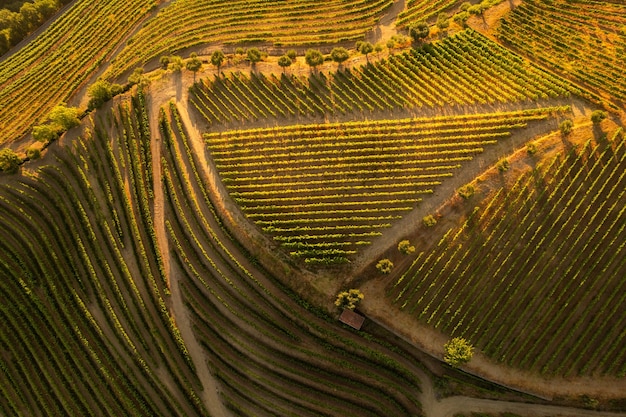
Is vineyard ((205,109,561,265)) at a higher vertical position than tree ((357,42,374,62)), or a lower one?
lower

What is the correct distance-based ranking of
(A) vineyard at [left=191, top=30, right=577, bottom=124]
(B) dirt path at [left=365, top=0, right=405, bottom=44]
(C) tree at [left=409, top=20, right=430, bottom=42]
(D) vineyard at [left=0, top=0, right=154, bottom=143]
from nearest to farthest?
(A) vineyard at [left=191, top=30, right=577, bottom=124] < (C) tree at [left=409, top=20, right=430, bottom=42] < (B) dirt path at [left=365, top=0, right=405, bottom=44] < (D) vineyard at [left=0, top=0, right=154, bottom=143]

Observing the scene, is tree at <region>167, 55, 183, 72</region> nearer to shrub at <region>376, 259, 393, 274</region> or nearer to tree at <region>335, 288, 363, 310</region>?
tree at <region>335, 288, 363, 310</region>

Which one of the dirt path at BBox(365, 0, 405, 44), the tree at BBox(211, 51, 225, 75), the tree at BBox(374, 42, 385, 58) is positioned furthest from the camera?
the dirt path at BBox(365, 0, 405, 44)

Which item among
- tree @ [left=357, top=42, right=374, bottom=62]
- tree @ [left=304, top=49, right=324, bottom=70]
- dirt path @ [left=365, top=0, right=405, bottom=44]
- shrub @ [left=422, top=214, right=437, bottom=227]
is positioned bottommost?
shrub @ [left=422, top=214, right=437, bottom=227]

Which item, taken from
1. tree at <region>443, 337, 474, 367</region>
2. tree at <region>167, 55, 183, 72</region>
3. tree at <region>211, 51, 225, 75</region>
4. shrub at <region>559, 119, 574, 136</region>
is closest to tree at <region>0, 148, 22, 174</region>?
tree at <region>167, 55, 183, 72</region>

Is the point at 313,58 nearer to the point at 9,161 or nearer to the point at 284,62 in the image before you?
the point at 284,62

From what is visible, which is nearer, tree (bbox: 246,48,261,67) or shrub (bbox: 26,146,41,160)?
shrub (bbox: 26,146,41,160)

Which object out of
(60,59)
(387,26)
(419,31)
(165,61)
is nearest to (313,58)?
(387,26)

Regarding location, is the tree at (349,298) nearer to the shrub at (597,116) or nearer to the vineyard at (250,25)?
the shrub at (597,116)

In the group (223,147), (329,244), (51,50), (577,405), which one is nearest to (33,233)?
(223,147)
